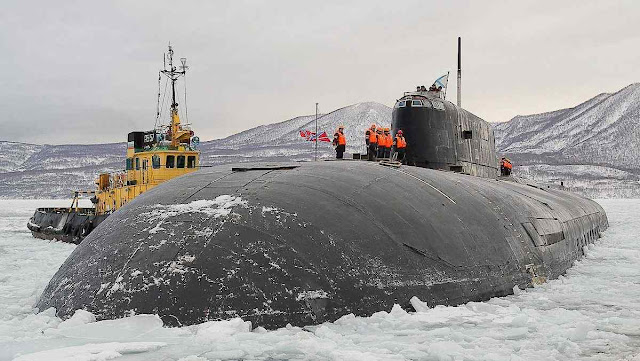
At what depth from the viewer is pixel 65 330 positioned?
20.5ft

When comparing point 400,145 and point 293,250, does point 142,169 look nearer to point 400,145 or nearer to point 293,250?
point 400,145

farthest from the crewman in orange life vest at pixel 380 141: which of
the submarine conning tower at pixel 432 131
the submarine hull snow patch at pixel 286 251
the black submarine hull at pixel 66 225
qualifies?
the black submarine hull at pixel 66 225

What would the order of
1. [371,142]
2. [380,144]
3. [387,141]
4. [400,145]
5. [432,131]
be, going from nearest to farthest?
[380,144]
[387,141]
[371,142]
[400,145]
[432,131]

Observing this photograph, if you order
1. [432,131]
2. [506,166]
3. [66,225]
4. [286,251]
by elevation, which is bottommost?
[66,225]

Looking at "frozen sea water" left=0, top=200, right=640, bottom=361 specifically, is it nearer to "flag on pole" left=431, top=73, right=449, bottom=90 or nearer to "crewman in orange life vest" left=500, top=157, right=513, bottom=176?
"flag on pole" left=431, top=73, right=449, bottom=90

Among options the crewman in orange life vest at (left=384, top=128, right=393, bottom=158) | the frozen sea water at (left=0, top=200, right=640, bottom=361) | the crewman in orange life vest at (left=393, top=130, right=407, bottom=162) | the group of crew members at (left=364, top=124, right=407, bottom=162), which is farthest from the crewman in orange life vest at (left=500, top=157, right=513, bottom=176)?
the frozen sea water at (left=0, top=200, right=640, bottom=361)

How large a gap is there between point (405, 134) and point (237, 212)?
9.93 metres

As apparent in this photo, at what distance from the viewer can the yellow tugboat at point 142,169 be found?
2922 centimetres

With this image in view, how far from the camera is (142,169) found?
30.5m

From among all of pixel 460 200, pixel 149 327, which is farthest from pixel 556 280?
pixel 149 327

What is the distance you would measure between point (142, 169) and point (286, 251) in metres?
24.9

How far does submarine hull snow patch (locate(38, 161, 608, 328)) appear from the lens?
6531mm

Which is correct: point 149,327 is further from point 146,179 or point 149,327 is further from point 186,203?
point 146,179

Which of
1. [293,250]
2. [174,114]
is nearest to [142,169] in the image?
[174,114]
